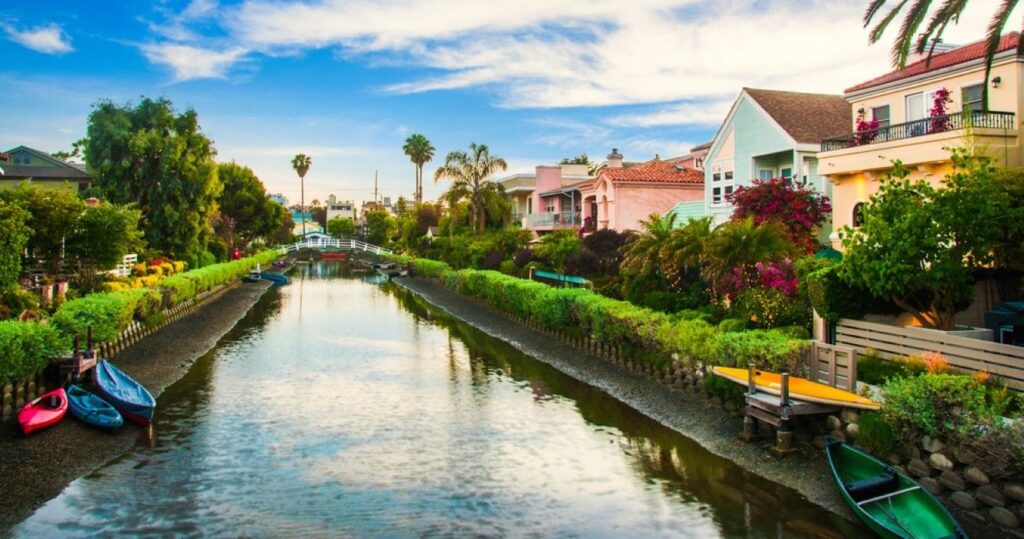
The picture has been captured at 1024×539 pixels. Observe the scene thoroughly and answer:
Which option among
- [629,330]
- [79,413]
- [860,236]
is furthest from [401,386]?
[860,236]

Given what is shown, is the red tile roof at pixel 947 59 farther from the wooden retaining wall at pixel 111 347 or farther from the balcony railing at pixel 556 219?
the balcony railing at pixel 556 219

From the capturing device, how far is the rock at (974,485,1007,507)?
1255 centimetres

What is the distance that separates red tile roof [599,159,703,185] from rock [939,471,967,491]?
1394 inches

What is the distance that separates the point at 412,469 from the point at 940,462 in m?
10.5

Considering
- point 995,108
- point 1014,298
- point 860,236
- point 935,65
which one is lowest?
point 1014,298

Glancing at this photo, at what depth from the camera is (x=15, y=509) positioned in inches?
575

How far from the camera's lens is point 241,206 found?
8606 centimetres

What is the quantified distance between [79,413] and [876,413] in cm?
1839

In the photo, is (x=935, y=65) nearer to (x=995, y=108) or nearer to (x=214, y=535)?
(x=995, y=108)

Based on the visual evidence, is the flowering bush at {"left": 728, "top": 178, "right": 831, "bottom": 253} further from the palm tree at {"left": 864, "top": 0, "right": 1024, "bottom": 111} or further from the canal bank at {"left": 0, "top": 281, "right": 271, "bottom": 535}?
the canal bank at {"left": 0, "top": 281, "right": 271, "bottom": 535}

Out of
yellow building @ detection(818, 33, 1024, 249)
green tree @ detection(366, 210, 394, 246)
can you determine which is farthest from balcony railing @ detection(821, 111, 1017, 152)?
green tree @ detection(366, 210, 394, 246)

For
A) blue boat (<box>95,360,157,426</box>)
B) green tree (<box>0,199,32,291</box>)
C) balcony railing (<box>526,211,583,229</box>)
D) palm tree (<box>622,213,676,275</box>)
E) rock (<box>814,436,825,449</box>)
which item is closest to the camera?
rock (<box>814,436,825,449</box>)

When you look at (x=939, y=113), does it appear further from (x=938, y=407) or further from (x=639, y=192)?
(x=639, y=192)

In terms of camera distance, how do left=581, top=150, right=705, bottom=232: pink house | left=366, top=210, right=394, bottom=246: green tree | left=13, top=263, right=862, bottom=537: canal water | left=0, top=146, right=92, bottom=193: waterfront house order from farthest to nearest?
left=366, top=210, right=394, bottom=246: green tree, left=0, top=146, right=92, bottom=193: waterfront house, left=581, top=150, right=705, bottom=232: pink house, left=13, top=263, right=862, bottom=537: canal water
